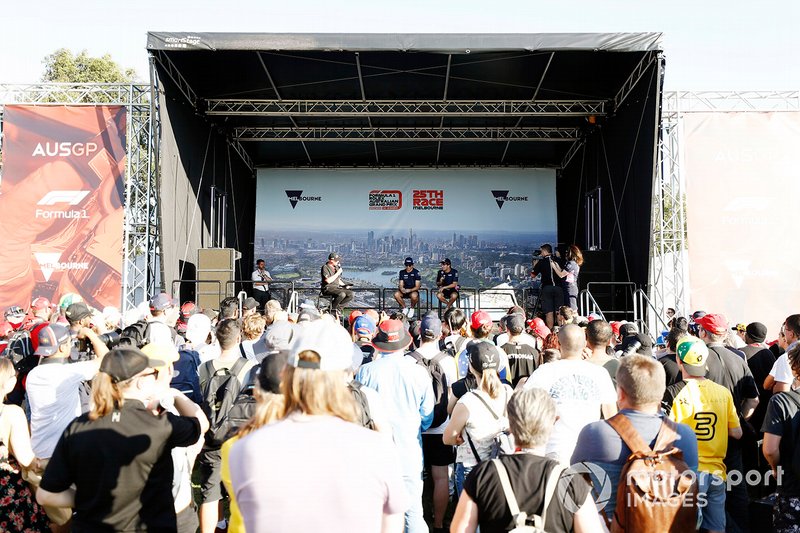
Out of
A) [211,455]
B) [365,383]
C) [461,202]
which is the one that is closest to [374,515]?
[365,383]

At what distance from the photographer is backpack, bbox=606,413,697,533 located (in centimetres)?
246

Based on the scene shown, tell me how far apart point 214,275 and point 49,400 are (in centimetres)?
913

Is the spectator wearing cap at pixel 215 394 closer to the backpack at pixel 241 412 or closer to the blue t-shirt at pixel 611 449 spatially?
the backpack at pixel 241 412

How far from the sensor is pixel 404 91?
517 inches

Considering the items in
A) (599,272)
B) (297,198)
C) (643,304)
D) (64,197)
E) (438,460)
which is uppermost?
(297,198)

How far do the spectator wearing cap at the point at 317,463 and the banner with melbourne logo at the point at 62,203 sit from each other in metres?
11.2

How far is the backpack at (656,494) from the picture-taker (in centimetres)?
246

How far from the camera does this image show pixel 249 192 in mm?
17562

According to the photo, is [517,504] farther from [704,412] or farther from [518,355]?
[518,355]

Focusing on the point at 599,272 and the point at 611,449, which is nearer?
the point at 611,449

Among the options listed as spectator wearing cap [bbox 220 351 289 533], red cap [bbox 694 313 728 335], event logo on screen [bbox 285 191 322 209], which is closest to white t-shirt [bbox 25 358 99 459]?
spectator wearing cap [bbox 220 351 289 533]

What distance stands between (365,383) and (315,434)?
204cm

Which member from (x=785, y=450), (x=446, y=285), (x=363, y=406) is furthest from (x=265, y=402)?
(x=446, y=285)

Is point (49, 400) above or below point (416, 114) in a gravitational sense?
A: below
